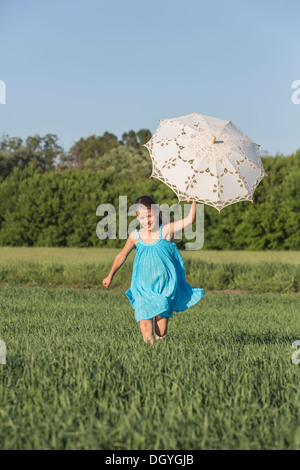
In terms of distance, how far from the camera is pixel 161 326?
604 centimetres

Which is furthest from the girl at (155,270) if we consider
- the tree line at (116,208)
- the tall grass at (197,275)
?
the tree line at (116,208)

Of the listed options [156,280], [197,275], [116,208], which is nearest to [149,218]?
[156,280]

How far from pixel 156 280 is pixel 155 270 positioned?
0.36ft

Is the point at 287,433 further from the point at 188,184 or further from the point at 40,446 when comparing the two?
the point at 188,184

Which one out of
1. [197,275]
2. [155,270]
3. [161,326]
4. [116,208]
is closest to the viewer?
[155,270]

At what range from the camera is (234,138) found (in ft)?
19.4

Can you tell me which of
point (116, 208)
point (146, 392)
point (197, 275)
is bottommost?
point (146, 392)

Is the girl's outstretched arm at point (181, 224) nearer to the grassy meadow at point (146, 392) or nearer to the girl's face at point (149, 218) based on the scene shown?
the girl's face at point (149, 218)

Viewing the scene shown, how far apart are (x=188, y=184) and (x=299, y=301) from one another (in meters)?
8.90

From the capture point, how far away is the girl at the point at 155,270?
5660mm

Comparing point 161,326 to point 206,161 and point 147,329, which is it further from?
point 206,161

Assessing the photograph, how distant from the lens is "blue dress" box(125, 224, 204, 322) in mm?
5641

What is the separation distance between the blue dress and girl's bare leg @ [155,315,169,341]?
0.20 metres
